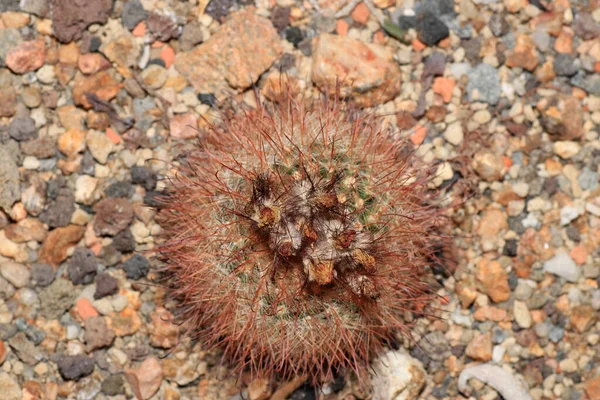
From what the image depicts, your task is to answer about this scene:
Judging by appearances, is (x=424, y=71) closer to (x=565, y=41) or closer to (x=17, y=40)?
(x=565, y=41)

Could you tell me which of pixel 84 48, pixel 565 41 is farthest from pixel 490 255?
pixel 84 48

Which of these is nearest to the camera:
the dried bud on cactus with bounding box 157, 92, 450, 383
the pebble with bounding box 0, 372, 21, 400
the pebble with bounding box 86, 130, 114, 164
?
the dried bud on cactus with bounding box 157, 92, 450, 383

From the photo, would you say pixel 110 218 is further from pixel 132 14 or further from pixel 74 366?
pixel 132 14

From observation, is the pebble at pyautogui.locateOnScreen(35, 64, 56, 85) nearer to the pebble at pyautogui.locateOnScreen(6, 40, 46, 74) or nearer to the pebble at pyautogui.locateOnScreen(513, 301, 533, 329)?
the pebble at pyautogui.locateOnScreen(6, 40, 46, 74)

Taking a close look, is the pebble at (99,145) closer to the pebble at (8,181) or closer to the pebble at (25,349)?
the pebble at (8,181)

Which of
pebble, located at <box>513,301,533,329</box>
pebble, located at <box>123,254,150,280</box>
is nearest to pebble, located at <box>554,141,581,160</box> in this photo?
pebble, located at <box>513,301,533,329</box>

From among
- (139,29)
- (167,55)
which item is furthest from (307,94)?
(139,29)
